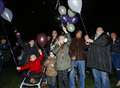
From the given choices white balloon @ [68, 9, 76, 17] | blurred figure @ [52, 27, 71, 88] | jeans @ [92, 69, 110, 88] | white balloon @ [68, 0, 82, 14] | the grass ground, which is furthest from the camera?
the grass ground

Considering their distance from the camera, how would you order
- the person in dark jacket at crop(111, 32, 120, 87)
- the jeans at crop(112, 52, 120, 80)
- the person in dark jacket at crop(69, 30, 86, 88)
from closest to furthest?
the person in dark jacket at crop(69, 30, 86, 88) → the person in dark jacket at crop(111, 32, 120, 87) → the jeans at crop(112, 52, 120, 80)

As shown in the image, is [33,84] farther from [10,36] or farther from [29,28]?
[29,28]

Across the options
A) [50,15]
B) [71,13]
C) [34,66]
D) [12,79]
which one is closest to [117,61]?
[71,13]

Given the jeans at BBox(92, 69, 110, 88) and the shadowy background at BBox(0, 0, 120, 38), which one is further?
the shadowy background at BBox(0, 0, 120, 38)

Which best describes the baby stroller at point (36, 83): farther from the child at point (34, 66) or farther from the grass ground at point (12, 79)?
the grass ground at point (12, 79)

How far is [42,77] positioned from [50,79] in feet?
0.79

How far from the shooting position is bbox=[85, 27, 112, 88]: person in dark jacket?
10242 millimetres

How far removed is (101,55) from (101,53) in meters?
0.06

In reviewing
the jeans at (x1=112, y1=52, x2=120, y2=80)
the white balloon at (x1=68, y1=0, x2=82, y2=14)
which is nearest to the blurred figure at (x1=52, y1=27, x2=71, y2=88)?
the white balloon at (x1=68, y1=0, x2=82, y2=14)

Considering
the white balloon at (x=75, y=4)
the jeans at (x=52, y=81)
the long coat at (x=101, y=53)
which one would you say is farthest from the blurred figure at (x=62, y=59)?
the white balloon at (x=75, y=4)

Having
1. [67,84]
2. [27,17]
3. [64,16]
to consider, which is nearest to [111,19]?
[27,17]

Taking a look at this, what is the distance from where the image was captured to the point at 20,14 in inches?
1141

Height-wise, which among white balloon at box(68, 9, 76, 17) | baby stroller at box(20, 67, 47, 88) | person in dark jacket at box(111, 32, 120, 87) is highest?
white balloon at box(68, 9, 76, 17)

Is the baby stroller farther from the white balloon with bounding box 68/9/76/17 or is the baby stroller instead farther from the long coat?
the white balloon with bounding box 68/9/76/17
